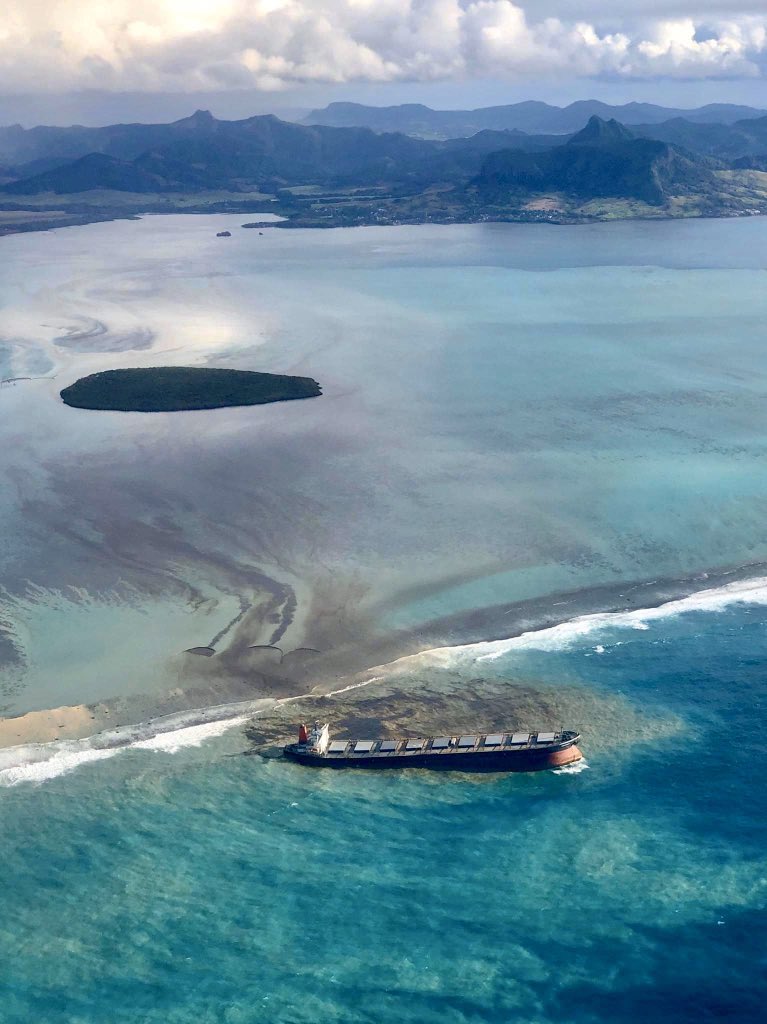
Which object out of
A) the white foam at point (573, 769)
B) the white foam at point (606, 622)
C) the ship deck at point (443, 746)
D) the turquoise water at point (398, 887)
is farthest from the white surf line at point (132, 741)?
the white foam at point (573, 769)

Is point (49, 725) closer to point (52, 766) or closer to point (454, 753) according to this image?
point (52, 766)

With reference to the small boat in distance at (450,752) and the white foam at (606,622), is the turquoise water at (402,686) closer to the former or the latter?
the white foam at (606,622)

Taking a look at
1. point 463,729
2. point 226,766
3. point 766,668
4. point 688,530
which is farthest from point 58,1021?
point 688,530

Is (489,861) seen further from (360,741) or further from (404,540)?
(404,540)

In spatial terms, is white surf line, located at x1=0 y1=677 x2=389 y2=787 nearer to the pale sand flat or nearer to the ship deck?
the pale sand flat

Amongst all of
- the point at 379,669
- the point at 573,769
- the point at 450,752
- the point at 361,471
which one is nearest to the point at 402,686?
the point at 379,669

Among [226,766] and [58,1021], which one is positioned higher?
[226,766]
